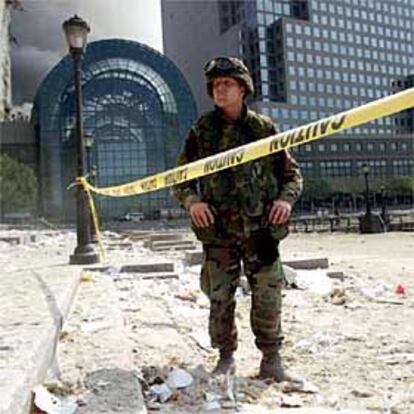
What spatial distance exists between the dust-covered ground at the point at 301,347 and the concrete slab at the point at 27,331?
54 cm

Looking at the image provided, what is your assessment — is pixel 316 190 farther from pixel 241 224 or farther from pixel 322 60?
pixel 241 224

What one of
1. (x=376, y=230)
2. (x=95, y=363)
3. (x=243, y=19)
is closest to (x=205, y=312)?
(x=95, y=363)

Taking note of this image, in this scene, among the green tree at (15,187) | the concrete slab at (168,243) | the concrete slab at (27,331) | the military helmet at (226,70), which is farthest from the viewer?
the green tree at (15,187)

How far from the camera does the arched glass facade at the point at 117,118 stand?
75188 mm

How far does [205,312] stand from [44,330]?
2.37 meters

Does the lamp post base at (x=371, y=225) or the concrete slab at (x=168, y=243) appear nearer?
the concrete slab at (x=168, y=243)

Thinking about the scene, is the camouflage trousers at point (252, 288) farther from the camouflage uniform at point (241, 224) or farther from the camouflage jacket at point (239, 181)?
the camouflage jacket at point (239, 181)

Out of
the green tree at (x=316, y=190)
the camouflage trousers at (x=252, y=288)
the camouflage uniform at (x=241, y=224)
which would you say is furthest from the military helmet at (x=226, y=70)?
the green tree at (x=316, y=190)

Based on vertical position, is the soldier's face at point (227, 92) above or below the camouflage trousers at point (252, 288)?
above

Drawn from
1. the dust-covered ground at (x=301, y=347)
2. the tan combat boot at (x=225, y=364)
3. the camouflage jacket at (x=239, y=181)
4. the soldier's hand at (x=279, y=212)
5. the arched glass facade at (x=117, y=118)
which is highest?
the arched glass facade at (x=117, y=118)

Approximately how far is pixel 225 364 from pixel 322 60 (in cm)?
12228

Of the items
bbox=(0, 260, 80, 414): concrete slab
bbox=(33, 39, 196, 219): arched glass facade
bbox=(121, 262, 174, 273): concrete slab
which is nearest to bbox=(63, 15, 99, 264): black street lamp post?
bbox=(121, 262, 174, 273): concrete slab

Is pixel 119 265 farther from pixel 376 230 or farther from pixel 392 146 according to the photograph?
pixel 392 146

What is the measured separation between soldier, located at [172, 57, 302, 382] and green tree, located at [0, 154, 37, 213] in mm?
51688
